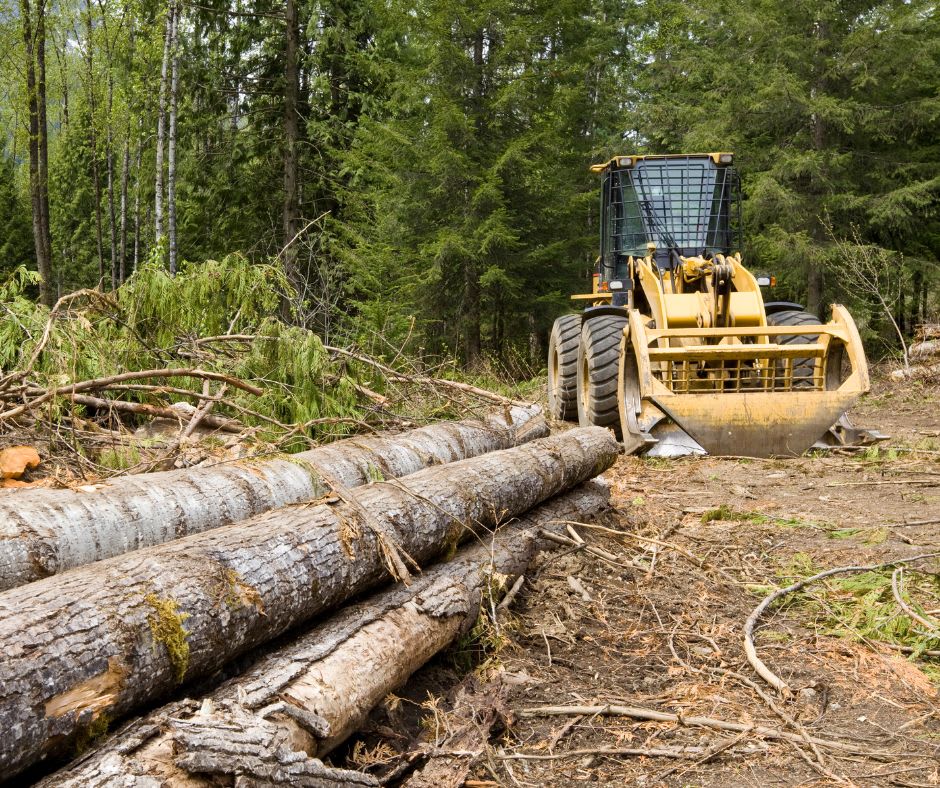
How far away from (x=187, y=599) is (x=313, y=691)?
0.51 metres

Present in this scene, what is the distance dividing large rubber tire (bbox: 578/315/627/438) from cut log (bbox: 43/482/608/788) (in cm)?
429

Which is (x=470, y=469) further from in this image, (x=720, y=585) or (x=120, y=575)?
(x=120, y=575)

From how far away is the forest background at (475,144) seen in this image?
16672 mm

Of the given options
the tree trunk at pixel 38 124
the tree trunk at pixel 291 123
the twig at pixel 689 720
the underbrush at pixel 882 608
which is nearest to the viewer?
the twig at pixel 689 720

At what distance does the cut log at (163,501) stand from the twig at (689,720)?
1549 millimetres

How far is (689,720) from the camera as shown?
3.29 meters

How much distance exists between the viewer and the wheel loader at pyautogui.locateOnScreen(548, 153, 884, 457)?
773cm

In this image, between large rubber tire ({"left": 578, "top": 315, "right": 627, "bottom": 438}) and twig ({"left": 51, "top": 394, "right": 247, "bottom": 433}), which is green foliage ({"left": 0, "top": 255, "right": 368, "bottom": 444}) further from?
large rubber tire ({"left": 578, "top": 315, "right": 627, "bottom": 438})

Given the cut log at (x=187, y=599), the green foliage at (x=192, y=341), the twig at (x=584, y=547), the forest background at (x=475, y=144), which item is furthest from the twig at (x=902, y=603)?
the forest background at (x=475, y=144)

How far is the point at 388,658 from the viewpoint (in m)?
Result: 3.28

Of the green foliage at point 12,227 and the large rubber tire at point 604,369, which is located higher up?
the green foliage at point 12,227

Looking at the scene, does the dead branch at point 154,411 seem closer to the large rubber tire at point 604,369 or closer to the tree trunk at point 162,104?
the large rubber tire at point 604,369

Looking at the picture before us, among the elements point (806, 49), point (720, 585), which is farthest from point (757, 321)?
point (806, 49)

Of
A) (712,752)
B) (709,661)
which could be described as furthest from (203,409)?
(712,752)
